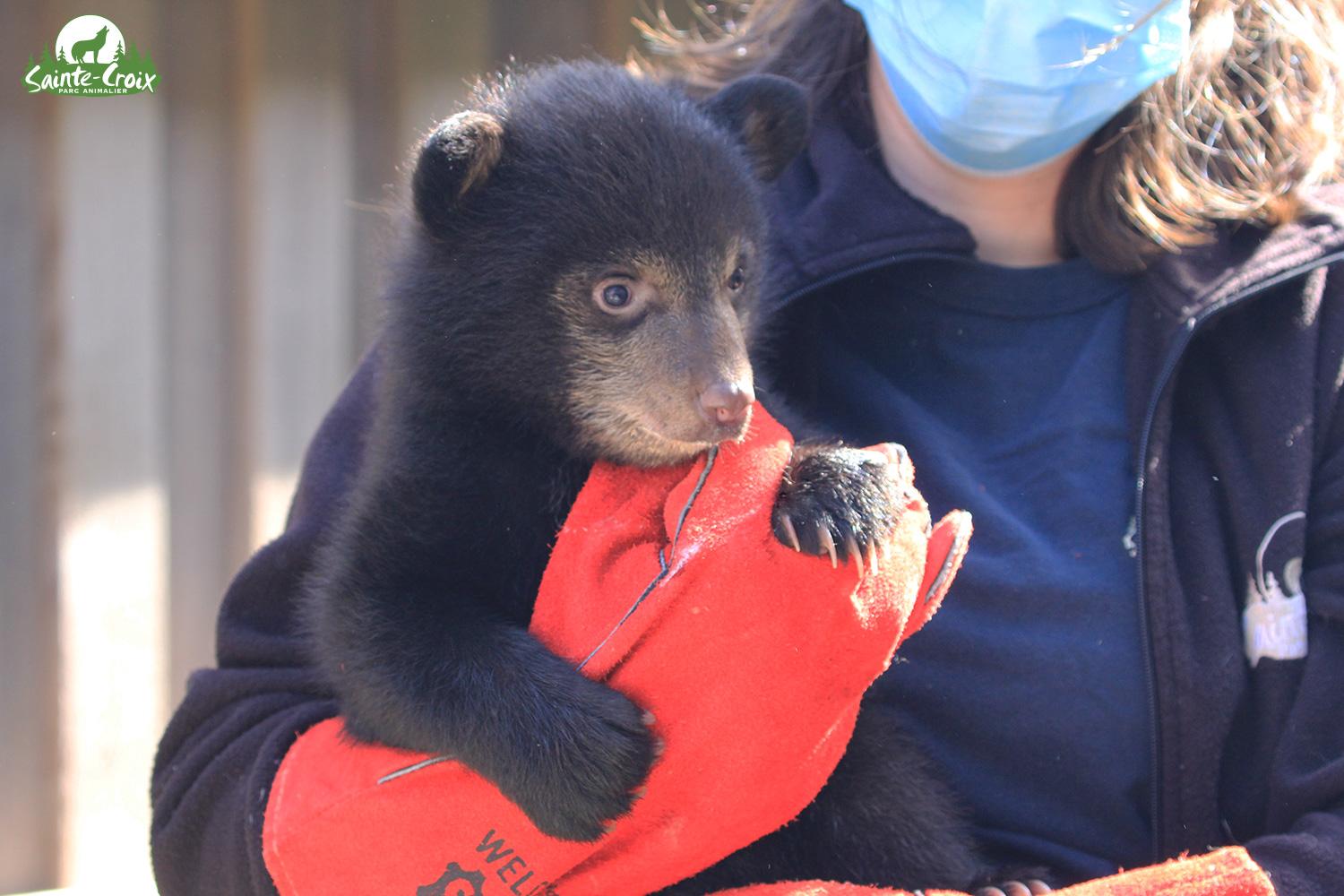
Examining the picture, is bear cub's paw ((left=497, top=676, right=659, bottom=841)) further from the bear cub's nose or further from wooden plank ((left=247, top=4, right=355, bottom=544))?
wooden plank ((left=247, top=4, right=355, bottom=544))

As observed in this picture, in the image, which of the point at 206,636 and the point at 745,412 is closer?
the point at 745,412

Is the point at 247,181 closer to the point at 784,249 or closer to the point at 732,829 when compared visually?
the point at 784,249

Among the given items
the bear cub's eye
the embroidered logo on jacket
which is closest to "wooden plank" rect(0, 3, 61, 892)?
the bear cub's eye

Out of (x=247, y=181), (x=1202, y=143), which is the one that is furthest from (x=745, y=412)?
(x=247, y=181)

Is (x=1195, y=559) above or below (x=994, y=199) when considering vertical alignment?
below

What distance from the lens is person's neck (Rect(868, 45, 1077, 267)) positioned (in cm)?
Result: 281

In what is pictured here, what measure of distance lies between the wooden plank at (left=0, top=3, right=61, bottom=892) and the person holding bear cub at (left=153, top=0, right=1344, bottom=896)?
2.09m

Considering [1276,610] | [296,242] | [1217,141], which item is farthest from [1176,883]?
[296,242]

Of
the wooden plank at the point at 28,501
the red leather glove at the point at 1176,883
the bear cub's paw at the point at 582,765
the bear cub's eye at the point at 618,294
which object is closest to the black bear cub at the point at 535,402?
the bear cub's eye at the point at 618,294

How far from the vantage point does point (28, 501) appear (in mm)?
4320

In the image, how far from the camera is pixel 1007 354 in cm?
263

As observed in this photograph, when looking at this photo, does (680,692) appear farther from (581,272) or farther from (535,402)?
(581,272)

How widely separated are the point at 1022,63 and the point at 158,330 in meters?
3.17

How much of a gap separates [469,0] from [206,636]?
101 inches
